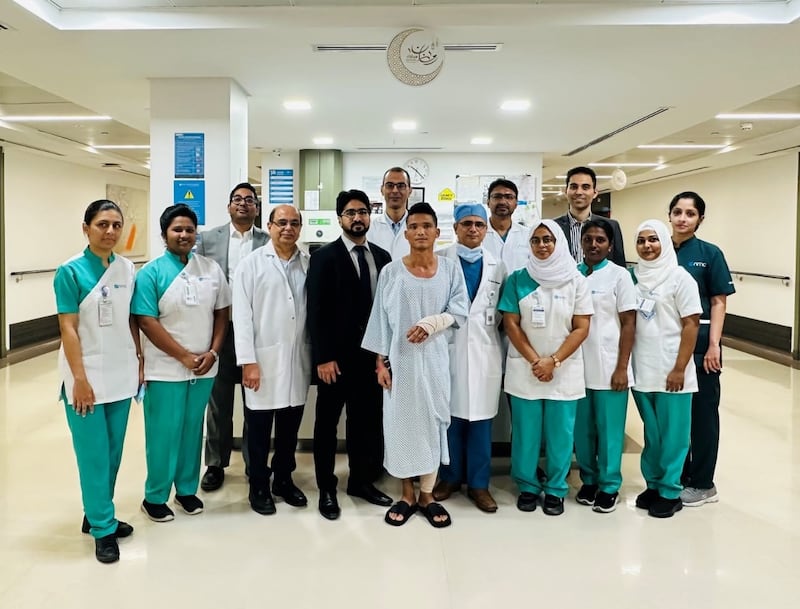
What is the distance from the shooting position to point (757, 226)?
867 cm

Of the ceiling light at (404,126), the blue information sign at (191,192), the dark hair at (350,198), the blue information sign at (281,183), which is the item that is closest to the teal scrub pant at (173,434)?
the dark hair at (350,198)

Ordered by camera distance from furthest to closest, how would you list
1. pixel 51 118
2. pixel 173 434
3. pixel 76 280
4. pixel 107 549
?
pixel 51 118 < pixel 173 434 < pixel 107 549 < pixel 76 280

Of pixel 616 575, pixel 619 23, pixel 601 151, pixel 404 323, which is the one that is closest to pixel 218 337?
pixel 404 323

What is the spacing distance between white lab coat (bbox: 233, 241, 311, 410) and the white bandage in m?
0.70

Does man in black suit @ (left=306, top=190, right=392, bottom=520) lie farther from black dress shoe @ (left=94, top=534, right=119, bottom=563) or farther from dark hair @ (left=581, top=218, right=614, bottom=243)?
dark hair @ (left=581, top=218, right=614, bottom=243)

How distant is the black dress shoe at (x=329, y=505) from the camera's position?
301 centimetres

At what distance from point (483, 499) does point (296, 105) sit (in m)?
3.91

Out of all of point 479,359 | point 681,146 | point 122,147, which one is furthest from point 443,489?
point 122,147

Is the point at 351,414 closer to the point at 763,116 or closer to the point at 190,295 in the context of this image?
the point at 190,295

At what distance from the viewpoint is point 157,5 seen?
3234 millimetres

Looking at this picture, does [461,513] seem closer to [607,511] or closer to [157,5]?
[607,511]

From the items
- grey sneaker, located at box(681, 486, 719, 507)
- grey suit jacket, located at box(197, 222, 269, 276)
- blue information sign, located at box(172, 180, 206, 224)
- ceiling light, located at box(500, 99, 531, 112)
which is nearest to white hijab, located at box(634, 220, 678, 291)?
grey sneaker, located at box(681, 486, 719, 507)

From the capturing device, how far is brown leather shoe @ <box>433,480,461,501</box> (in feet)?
10.5

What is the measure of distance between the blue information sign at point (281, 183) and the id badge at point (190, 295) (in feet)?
19.6
